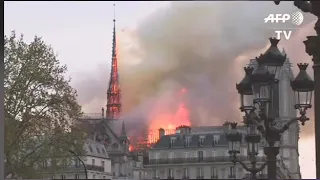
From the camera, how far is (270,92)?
41.3 feet

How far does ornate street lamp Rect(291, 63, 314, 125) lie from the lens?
11.9 metres

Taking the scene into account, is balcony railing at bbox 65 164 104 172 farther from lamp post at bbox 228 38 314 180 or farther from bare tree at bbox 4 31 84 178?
lamp post at bbox 228 38 314 180

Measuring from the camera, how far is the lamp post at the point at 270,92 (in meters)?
12.2

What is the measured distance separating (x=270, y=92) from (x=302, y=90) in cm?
63

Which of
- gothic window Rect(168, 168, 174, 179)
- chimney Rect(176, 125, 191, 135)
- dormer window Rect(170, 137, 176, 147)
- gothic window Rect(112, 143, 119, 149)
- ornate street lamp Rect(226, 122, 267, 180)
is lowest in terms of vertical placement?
ornate street lamp Rect(226, 122, 267, 180)

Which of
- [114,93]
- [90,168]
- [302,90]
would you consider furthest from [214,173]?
[302,90]

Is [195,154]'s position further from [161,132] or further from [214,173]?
[161,132]

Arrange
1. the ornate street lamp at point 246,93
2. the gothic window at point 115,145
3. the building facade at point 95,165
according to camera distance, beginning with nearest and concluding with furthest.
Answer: the ornate street lamp at point 246,93 → the building facade at point 95,165 → the gothic window at point 115,145

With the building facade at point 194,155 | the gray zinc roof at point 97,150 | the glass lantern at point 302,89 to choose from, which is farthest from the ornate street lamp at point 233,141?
the building facade at point 194,155

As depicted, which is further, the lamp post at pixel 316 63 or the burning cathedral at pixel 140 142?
the burning cathedral at pixel 140 142

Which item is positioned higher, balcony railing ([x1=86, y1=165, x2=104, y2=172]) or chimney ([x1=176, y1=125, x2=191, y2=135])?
chimney ([x1=176, y1=125, x2=191, y2=135])

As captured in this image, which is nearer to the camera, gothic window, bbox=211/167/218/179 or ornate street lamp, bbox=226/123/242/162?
ornate street lamp, bbox=226/123/242/162

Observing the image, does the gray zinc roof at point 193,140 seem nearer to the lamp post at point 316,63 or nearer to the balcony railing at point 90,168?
the balcony railing at point 90,168

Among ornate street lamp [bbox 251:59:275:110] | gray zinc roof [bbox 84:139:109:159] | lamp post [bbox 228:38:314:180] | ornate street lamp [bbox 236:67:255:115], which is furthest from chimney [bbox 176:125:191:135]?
ornate street lamp [bbox 251:59:275:110]
